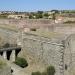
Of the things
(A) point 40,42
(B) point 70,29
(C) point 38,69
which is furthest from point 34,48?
(B) point 70,29

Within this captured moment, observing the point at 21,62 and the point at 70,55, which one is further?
the point at 21,62

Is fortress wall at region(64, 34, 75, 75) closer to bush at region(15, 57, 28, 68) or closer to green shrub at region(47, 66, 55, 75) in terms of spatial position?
green shrub at region(47, 66, 55, 75)

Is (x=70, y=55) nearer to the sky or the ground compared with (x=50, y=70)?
nearer to the sky

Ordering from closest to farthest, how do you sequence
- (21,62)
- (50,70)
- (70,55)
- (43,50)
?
(50,70) → (70,55) → (43,50) → (21,62)

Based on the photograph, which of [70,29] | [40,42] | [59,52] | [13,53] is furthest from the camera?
[70,29]

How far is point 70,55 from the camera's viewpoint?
57.9ft

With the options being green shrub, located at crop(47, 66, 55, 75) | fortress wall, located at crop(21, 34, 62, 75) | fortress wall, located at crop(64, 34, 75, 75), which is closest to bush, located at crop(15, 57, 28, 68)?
fortress wall, located at crop(21, 34, 62, 75)

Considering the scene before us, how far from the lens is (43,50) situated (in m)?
18.3

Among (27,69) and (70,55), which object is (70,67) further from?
(27,69)

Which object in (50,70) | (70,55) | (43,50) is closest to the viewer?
(50,70)

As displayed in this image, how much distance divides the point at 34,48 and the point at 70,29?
6.37 meters

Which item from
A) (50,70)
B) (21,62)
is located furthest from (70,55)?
(21,62)

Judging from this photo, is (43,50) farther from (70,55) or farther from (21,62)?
(70,55)

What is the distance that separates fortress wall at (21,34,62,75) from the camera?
56.0 feet
